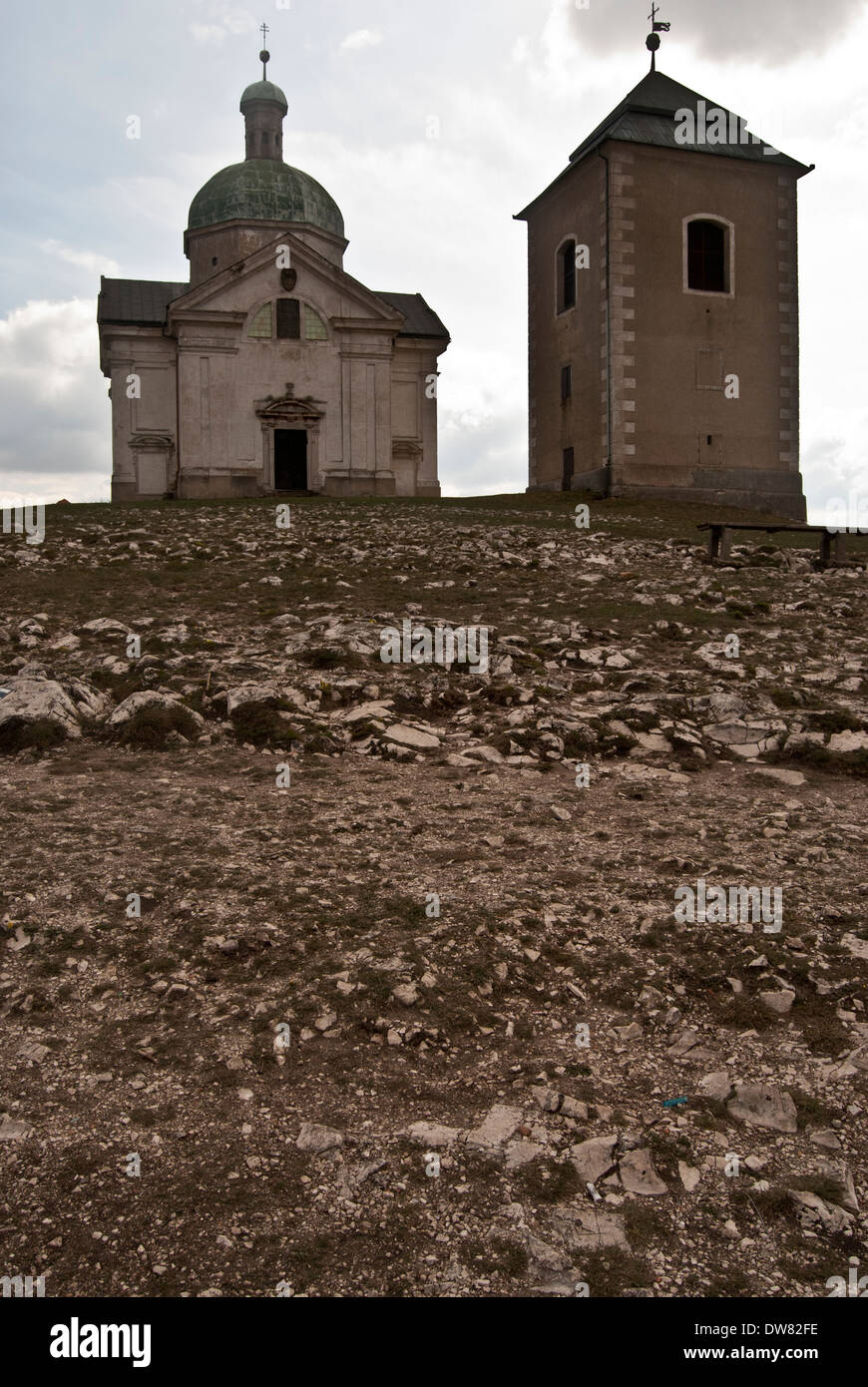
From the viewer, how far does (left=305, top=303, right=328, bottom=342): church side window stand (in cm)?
3369

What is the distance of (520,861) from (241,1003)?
1.91m

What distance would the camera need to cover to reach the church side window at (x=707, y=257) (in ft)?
93.2

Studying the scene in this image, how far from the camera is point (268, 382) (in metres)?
33.5

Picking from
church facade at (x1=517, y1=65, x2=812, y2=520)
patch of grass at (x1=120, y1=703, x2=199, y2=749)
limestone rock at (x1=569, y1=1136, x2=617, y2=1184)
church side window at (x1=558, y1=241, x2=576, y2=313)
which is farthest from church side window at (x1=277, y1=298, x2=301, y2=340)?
limestone rock at (x1=569, y1=1136, x2=617, y2=1184)

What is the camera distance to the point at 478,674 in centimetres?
888

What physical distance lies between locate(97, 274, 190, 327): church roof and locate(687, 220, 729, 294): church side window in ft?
58.3

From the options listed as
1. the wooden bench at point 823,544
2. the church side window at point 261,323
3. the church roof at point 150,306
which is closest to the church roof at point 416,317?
the church roof at point 150,306

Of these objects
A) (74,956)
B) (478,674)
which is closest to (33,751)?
(74,956)

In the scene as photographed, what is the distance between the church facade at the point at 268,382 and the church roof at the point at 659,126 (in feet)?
28.0

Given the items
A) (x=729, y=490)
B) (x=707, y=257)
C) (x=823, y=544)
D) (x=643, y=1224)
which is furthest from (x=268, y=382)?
(x=643, y=1224)

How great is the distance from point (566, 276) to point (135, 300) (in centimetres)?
1681

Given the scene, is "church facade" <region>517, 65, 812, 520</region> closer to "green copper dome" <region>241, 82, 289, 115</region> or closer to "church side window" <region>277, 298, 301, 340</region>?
"church side window" <region>277, 298, 301, 340</region>

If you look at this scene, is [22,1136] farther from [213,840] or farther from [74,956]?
[213,840]

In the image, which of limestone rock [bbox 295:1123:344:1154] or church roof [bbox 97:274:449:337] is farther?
church roof [bbox 97:274:449:337]
